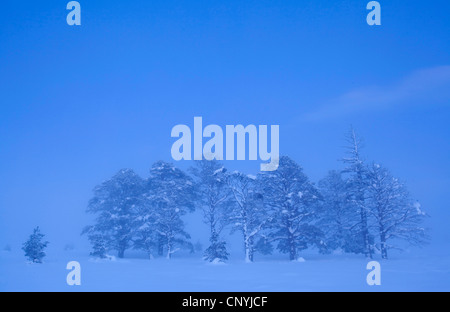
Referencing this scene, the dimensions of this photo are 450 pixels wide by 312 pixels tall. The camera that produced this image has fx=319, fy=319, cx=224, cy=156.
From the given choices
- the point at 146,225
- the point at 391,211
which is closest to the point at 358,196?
the point at 391,211

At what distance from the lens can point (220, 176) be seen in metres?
28.8

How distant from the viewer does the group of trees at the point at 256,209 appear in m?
27.2

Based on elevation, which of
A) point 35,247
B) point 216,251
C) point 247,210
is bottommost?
point 216,251

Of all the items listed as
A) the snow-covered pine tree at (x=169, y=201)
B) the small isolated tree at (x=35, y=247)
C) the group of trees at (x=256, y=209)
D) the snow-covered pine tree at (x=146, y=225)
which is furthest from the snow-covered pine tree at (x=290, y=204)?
the small isolated tree at (x=35, y=247)

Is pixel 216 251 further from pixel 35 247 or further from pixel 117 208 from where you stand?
pixel 35 247

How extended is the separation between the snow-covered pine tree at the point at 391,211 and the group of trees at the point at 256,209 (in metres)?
0.08

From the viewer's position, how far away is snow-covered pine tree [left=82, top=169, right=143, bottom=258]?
30031 mm

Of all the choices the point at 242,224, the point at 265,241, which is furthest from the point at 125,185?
the point at 265,241

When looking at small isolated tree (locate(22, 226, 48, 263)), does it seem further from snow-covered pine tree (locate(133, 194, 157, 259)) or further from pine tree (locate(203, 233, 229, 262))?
pine tree (locate(203, 233, 229, 262))

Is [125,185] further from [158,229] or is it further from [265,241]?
[265,241]

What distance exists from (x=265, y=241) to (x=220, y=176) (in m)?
6.93

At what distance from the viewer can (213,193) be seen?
99.3 feet

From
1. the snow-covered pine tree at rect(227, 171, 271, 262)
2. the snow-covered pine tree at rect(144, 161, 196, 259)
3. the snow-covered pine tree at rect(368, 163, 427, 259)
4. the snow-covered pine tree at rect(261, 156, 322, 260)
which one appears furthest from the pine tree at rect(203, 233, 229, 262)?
the snow-covered pine tree at rect(368, 163, 427, 259)

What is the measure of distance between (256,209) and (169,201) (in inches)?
320
